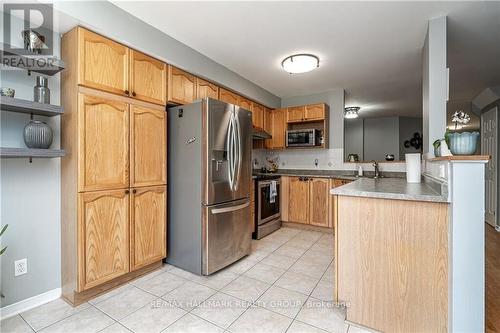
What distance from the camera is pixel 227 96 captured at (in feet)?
11.2

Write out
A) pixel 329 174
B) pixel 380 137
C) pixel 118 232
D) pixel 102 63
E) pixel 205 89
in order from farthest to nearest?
pixel 380 137 → pixel 329 174 → pixel 205 89 → pixel 118 232 → pixel 102 63

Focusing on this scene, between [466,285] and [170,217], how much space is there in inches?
94.9

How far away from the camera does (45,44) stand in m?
1.91

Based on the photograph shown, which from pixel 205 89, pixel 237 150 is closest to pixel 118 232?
pixel 237 150

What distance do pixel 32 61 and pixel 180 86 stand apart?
1.22 m

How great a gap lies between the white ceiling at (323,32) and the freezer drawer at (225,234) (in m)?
1.74

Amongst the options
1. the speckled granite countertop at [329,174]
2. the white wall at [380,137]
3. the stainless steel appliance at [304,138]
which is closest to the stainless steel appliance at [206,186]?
the speckled granite countertop at [329,174]

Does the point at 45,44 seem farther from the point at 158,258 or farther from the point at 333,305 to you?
the point at 333,305

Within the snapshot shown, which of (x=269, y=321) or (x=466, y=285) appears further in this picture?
(x=269, y=321)

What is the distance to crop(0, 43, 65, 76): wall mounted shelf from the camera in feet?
5.43

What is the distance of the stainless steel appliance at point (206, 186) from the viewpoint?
235cm

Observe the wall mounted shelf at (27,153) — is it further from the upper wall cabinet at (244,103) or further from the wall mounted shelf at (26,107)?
the upper wall cabinet at (244,103)

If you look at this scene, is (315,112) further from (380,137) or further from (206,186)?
(380,137)

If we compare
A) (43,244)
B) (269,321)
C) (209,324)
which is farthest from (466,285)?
(43,244)
